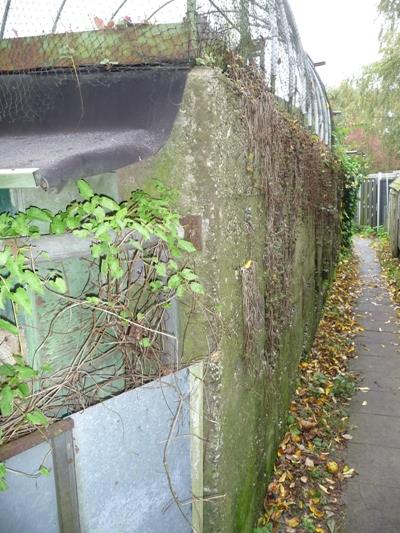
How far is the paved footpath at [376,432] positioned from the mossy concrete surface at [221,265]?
1.11 m

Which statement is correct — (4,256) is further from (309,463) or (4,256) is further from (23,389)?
(309,463)

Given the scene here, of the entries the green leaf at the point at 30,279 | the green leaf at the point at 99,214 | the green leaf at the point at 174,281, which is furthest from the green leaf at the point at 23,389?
the green leaf at the point at 174,281

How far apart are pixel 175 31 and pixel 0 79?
1114 millimetres

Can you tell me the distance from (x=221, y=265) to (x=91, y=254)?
82 cm

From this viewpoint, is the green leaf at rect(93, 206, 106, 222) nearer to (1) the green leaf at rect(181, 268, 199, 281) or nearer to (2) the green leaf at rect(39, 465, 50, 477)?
(1) the green leaf at rect(181, 268, 199, 281)

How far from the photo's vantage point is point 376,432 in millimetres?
4746

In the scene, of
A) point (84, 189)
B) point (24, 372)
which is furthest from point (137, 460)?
point (84, 189)

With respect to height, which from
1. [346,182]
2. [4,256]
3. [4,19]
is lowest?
[4,256]

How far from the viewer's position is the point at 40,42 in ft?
8.18

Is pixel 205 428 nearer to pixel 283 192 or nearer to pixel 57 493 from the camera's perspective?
pixel 57 493

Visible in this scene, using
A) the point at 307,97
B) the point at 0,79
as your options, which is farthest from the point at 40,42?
the point at 307,97

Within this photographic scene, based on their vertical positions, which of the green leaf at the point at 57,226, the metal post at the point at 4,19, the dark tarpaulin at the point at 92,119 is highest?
the metal post at the point at 4,19

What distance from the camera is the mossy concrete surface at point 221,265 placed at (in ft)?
7.30

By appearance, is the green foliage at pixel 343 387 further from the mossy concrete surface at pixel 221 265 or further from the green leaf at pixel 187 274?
the green leaf at pixel 187 274
